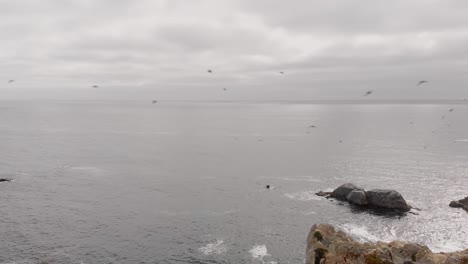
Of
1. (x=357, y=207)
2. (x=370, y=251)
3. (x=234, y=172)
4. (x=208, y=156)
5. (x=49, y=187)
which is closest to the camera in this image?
(x=370, y=251)

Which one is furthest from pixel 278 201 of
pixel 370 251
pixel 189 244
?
pixel 370 251

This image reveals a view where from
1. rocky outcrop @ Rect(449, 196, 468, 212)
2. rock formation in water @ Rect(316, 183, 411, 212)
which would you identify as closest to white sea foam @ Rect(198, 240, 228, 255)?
rock formation in water @ Rect(316, 183, 411, 212)

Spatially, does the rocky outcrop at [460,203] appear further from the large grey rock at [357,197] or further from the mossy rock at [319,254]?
the mossy rock at [319,254]

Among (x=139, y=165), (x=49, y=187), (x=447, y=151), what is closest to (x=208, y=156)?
(x=139, y=165)

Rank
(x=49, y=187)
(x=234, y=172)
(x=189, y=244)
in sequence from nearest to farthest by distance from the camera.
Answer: (x=189, y=244), (x=49, y=187), (x=234, y=172)

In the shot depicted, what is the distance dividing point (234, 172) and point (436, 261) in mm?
81688

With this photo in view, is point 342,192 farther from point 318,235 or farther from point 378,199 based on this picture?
point 318,235

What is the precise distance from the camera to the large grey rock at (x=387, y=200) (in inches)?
3492

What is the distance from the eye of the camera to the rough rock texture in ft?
155

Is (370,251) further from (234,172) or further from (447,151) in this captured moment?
(447,151)

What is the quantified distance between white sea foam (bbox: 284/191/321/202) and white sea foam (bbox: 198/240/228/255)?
3320cm

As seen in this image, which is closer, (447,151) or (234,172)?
(234,172)

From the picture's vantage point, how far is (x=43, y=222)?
258 ft

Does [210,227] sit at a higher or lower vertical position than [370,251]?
lower
